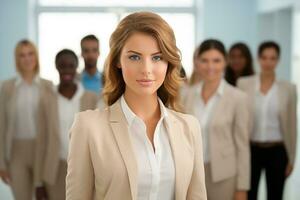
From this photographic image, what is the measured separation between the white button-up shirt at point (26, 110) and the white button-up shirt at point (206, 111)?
1.38m

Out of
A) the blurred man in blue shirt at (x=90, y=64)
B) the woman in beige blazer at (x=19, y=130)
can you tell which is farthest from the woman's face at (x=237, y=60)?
the woman in beige blazer at (x=19, y=130)

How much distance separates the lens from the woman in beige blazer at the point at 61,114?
11.9 ft

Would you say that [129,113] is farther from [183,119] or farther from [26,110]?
[26,110]

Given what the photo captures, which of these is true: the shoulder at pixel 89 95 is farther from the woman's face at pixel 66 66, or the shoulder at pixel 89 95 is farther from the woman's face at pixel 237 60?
the woman's face at pixel 237 60

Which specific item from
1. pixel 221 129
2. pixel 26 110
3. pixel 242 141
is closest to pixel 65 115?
pixel 26 110

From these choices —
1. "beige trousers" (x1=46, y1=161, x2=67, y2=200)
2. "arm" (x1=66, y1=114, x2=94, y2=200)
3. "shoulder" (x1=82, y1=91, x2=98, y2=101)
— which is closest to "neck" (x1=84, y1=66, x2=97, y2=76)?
"shoulder" (x1=82, y1=91, x2=98, y2=101)

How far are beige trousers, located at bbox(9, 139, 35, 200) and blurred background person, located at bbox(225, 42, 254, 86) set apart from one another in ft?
5.69

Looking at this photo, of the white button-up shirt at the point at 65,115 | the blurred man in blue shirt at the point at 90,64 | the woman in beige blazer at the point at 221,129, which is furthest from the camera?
the blurred man in blue shirt at the point at 90,64

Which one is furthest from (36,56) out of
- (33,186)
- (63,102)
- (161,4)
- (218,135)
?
(161,4)

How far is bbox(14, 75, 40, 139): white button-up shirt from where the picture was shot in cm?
404

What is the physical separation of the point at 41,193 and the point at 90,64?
1074 millimetres

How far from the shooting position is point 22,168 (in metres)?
3.99

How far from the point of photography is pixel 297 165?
494 cm

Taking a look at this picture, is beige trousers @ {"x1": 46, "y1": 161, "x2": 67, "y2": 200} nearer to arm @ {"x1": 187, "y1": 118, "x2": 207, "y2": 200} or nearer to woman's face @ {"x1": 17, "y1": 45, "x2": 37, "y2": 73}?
woman's face @ {"x1": 17, "y1": 45, "x2": 37, "y2": 73}
